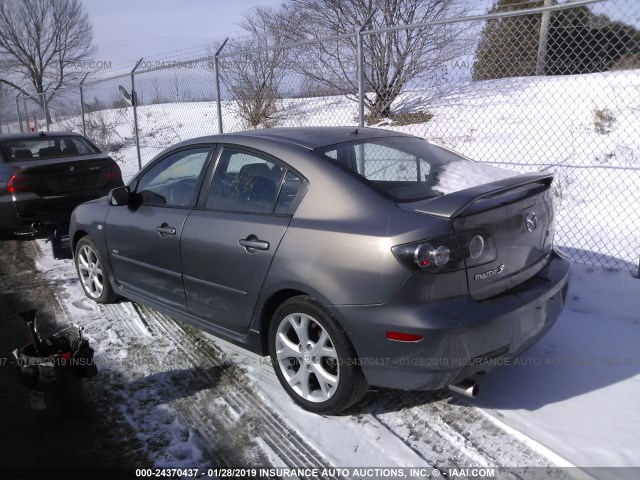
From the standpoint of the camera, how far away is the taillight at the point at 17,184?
6.98m

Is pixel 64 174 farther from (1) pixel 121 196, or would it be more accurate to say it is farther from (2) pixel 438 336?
(2) pixel 438 336

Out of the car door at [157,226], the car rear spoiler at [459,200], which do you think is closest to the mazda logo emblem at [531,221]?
the car rear spoiler at [459,200]

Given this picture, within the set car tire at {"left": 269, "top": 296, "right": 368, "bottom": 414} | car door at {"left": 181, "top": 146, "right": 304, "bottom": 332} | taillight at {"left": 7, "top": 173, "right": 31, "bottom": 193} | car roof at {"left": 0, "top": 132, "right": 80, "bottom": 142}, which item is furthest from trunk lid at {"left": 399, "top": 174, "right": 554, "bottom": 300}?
car roof at {"left": 0, "top": 132, "right": 80, "bottom": 142}

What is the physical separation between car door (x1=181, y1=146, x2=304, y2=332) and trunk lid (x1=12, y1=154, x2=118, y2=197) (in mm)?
4299

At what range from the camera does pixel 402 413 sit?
315 cm

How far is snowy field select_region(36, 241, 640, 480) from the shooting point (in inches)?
109

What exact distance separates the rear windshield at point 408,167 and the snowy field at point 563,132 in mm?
2474

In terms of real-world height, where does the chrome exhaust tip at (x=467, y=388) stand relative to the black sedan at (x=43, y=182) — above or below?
below

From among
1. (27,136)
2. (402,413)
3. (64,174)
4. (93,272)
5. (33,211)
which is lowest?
(402,413)

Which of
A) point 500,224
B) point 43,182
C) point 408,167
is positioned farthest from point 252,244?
point 43,182

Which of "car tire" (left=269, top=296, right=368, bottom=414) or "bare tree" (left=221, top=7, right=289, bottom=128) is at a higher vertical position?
"bare tree" (left=221, top=7, right=289, bottom=128)

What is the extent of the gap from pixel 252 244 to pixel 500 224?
56.3 inches

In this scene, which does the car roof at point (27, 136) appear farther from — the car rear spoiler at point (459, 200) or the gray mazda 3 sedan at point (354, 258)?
the car rear spoiler at point (459, 200)

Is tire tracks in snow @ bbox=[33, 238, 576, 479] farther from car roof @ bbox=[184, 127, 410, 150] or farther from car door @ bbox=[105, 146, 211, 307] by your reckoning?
car roof @ bbox=[184, 127, 410, 150]
